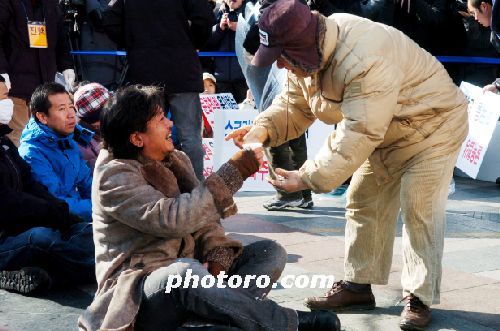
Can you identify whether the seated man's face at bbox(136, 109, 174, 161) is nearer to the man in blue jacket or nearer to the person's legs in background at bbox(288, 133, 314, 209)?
the man in blue jacket

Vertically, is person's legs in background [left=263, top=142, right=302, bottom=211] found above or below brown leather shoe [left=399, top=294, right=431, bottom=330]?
below

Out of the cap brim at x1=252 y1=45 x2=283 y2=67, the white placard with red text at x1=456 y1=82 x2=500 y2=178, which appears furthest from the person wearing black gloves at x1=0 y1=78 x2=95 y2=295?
the white placard with red text at x1=456 y1=82 x2=500 y2=178

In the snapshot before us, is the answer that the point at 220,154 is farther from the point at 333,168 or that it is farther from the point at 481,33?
the point at 333,168

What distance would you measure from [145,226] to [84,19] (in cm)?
807

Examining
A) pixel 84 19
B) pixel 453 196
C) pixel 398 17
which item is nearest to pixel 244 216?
pixel 453 196

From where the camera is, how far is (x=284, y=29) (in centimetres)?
348

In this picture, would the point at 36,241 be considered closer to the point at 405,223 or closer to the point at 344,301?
the point at 344,301

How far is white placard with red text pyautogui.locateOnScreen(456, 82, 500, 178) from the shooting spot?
711cm

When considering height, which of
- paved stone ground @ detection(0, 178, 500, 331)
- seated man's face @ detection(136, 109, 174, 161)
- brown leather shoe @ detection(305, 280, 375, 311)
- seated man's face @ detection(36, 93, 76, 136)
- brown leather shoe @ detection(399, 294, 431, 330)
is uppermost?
seated man's face @ detection(136, 109, 174, 161)

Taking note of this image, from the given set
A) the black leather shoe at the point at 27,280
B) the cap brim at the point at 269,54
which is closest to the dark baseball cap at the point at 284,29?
the cap brim at the point at 269,54

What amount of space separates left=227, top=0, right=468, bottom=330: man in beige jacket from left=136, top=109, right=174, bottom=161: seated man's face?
0.52 meters

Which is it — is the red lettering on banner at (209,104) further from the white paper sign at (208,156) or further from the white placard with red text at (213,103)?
the white paper sign at (208,156)

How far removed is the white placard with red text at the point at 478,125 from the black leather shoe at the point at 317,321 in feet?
12.4

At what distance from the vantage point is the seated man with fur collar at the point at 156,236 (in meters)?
3.15
